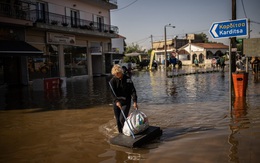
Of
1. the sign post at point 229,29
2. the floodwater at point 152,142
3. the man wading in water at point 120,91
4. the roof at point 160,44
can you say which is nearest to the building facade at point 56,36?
the floodwater at point 152,142

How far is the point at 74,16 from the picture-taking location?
27172mm

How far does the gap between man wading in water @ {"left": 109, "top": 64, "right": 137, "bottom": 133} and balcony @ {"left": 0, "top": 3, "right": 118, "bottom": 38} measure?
15097mm

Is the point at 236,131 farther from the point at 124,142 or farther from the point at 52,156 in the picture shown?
the point at 52,156

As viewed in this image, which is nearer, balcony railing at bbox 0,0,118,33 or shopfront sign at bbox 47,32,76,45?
A: balcony railing at bbox 0,0,118,33

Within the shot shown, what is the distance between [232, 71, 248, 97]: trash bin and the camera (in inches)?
393

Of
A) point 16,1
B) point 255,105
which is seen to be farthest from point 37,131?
point 16,1

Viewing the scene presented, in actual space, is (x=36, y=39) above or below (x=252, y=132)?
above

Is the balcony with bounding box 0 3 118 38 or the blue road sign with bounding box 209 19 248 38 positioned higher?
the balcony with bounding box 0 3 118 38

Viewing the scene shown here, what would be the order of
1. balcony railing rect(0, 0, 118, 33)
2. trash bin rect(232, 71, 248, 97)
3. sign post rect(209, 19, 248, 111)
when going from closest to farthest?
sign post rect(209, 19, 248, 111), trash bin rect(232, 71, 248, 97), balcony railing rect(0, 0, 118, 33)

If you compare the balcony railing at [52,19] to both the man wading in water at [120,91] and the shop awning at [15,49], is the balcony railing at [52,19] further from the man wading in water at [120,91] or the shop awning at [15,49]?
the man wading in water at [120,91]

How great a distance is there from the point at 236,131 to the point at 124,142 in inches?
102

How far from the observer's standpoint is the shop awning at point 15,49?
54.1 ft

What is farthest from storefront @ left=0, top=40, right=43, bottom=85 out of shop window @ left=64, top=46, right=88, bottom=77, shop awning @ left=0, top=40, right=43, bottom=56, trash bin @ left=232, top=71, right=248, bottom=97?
trash bin @ left=232, top=71, right=248, bottom=97

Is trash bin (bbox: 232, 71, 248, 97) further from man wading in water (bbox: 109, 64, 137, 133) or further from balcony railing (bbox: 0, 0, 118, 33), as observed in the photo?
balcony railing (bbox: 0, 0, 118, 33)
